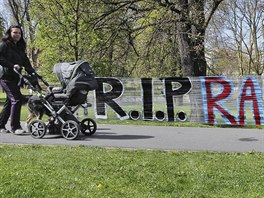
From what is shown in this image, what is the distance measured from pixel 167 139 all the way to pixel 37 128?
285 cm

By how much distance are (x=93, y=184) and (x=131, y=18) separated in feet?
40.2

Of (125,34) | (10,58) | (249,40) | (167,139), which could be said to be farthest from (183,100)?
(249,40)

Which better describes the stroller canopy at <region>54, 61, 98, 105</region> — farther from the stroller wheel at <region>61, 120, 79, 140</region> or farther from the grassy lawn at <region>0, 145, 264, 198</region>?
the grassy lawn at <region>0, 145, 264, 198</region>

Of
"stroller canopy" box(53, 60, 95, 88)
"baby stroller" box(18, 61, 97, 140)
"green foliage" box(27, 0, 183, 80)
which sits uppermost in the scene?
"green foliage" box(27, 0, 183, 80)

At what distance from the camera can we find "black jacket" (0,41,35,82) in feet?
30.2

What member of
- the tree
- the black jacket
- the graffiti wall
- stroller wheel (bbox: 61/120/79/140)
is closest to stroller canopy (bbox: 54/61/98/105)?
stroller wheel (bbox: 61/120/79/140)

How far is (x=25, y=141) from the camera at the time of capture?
884cm

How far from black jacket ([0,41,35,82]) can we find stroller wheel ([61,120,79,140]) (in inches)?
62.4

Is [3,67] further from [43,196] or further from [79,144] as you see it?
[43,196]

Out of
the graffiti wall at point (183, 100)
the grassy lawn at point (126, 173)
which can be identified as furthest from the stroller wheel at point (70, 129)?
the graffiti wall at point (183, 100)

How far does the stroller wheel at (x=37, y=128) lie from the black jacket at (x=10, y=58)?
1.10 metres

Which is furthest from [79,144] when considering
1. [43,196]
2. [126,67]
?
[126,67]

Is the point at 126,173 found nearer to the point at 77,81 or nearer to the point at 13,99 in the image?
the point at 77,81

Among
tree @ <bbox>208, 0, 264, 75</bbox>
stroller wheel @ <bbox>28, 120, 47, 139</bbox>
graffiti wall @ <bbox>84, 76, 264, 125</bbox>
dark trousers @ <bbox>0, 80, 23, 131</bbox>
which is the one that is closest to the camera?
stroller wheel @ <bbox>28, 120, 47, 139</bbox>
